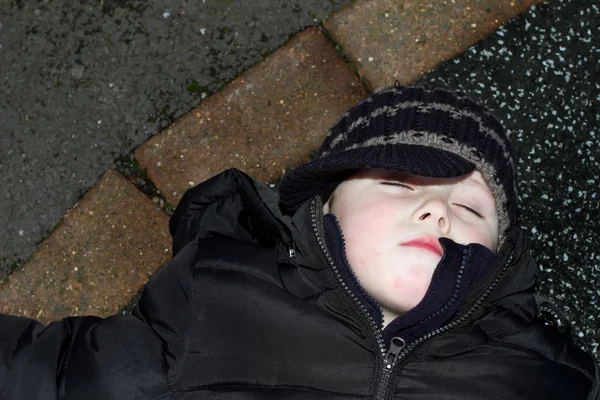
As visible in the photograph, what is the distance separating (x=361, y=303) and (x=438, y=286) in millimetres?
189

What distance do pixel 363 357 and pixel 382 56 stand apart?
1043 mm

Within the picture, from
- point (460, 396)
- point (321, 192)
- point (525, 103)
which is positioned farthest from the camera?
point (525, 103)

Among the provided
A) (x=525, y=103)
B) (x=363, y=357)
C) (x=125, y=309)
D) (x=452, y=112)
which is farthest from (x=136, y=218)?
(x=525, y=103)

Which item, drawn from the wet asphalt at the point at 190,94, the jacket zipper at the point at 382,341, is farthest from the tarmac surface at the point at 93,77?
the jacket zipper at the point at 382,341

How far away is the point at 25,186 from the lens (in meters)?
2.27

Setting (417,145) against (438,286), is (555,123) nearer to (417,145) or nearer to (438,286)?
(417,145)

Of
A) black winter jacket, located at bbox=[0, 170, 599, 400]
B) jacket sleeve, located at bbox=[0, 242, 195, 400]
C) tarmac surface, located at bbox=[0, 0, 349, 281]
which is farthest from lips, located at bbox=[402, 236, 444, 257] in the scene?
tarmac surface, located at bbox=[0, 0, 349, 281]

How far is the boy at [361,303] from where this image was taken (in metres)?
1.77

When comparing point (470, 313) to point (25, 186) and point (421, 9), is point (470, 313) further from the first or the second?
point (25, 186)

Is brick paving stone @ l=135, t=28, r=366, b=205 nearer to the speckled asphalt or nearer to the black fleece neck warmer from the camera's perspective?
the speckled asphalt

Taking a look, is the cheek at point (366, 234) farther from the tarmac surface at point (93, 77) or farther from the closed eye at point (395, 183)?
the tarmac surface at point (93, 77)

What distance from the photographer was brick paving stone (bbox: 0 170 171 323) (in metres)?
2.24

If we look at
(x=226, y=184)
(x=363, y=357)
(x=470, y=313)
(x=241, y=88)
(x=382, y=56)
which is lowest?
(x=363, y=357)

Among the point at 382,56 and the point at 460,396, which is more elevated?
the point at 382,56
